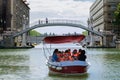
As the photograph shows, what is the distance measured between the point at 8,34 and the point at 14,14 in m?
17.1

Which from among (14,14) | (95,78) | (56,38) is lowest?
(95,78)

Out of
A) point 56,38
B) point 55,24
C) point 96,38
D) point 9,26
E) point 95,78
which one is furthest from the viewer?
point 96,38

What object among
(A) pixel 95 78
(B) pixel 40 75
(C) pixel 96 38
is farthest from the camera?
(C) pixel 96 38

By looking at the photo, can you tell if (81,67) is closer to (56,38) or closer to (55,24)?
(56,38)

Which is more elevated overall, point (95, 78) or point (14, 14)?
point (14, 14)

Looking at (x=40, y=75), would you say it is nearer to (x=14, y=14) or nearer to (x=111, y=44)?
(x=111, y=44)

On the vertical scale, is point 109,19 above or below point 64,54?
above

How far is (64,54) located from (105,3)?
116940mm

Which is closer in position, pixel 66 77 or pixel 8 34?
pixel 66 77

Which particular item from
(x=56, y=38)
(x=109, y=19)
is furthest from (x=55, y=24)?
(x=56, y=38)

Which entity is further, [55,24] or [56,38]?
[55,24]

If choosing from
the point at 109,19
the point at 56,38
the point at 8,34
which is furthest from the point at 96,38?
the point at 56,38

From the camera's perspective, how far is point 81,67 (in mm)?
34219

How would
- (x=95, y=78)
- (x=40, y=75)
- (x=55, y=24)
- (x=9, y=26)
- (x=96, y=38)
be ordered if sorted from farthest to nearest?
(x=96, y=38) → (x=9, y=26) → (x=55, y=24) → (x=40, y=75) → (x=95, y=78)
